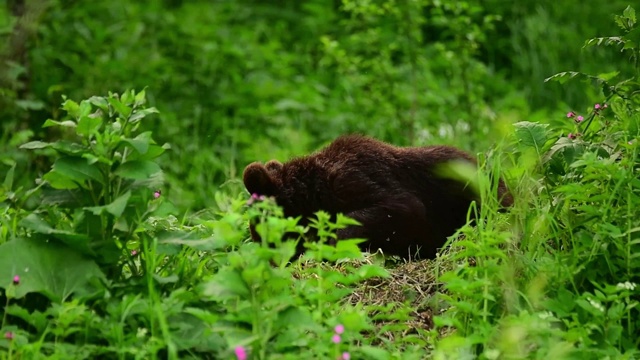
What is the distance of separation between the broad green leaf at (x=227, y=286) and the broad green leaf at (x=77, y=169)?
0.69 metres

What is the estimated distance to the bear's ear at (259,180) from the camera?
18.4 ft

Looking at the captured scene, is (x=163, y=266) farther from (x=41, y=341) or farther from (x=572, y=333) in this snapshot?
(x=572, y=333)

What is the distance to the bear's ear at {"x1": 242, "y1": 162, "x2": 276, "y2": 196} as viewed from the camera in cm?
562

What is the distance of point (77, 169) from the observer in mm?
4117

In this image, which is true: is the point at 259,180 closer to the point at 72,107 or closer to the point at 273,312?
the point at 72,107

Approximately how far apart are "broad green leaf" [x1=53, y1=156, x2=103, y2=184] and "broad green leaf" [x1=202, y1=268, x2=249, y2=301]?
2.27 feet

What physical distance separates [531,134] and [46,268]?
2.14 meters

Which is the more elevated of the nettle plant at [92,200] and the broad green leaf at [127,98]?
the broad green leaf at [127,98]

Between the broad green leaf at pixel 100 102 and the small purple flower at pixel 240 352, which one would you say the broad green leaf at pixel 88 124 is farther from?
the small purple flower at pixel 240 352

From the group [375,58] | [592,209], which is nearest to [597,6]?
[375,58]

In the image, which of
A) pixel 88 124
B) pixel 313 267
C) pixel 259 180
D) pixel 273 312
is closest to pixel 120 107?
pixel 88 124

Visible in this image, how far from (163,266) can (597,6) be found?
26.5 ft

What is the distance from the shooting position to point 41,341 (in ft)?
12.4

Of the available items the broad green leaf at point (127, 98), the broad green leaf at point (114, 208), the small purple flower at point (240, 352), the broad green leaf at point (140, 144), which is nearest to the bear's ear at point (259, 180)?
the broad green leaf at point (127, 98)
